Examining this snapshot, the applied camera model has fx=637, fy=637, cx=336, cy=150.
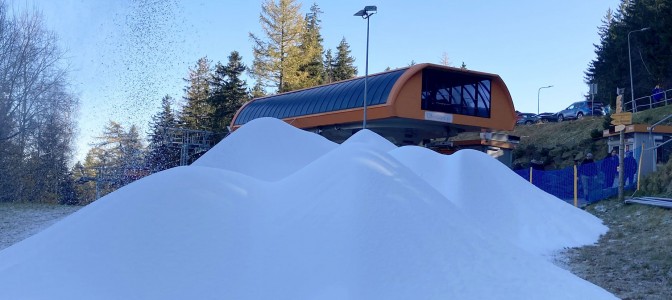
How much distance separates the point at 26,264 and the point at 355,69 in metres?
73.9

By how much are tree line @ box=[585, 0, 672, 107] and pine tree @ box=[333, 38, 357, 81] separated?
30.2 meters

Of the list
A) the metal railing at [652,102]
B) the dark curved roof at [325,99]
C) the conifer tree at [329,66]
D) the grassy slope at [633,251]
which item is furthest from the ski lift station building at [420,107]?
the conifer tree at [329,66]

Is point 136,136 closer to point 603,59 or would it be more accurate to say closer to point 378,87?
point 378,87

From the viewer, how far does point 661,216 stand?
47.0 ft

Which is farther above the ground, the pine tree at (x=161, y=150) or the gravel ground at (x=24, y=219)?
the pine tree at (x=161, y=150)

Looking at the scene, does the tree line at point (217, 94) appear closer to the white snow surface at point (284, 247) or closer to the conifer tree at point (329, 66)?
the conifer tree at point (329, 66)

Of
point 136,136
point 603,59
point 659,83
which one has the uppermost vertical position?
point 603,59

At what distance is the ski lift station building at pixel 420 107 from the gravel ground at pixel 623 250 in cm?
1482

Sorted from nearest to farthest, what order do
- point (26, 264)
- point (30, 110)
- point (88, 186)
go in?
1. point (26, 264)
2. point (30, 110)
3. point (88, 186)

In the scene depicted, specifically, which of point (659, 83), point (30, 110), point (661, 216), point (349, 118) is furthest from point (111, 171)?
point (659, 83)

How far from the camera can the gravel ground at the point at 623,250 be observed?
359 inches

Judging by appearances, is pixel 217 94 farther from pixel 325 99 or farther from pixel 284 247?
pixel 284 247

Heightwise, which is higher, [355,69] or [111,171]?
[355,69]

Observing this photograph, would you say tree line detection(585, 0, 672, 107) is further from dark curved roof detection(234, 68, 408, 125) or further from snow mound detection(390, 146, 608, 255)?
snow mound detection(390, 146, 608, 255)
